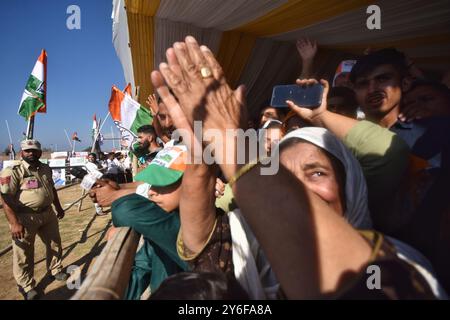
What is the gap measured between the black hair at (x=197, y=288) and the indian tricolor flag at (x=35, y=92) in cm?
550

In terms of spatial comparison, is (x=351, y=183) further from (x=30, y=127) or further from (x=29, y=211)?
(x=30, y=127)

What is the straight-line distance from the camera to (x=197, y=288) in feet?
2.15

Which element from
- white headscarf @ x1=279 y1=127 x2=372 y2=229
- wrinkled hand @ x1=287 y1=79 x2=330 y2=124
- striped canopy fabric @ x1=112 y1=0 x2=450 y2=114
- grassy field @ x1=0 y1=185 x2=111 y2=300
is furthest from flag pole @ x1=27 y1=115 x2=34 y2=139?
white headscarf @ x1=279 y1=127 x2=372 y2=229

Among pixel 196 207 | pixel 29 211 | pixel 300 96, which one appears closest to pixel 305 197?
pixel 196 207

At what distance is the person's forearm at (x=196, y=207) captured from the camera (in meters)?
0.99

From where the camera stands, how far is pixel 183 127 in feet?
2.48

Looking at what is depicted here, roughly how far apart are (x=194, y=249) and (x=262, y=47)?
115 inches

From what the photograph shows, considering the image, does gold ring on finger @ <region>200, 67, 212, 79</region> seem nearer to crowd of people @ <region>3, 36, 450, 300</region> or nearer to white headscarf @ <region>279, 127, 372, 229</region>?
crowd of people @ <region>3, 36, 450, 300</region>

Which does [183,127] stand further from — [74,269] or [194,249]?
[74,269]

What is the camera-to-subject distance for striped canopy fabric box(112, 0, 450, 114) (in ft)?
6.52

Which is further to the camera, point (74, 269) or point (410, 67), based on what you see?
point (74, 269)

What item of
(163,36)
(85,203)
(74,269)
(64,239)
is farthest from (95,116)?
(163,36)

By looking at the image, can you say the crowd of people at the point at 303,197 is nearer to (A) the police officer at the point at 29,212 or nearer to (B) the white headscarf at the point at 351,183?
(B) the white headscarf at the point at 351,183

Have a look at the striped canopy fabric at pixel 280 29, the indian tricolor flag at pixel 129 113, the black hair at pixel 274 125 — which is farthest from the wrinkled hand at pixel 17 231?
the black hair at pixel 274 125
